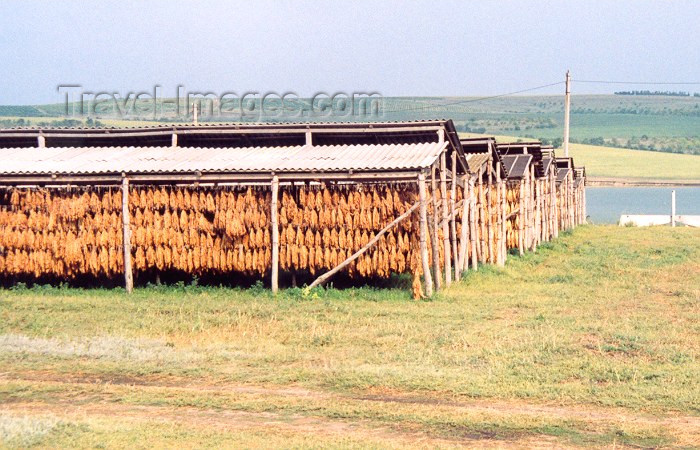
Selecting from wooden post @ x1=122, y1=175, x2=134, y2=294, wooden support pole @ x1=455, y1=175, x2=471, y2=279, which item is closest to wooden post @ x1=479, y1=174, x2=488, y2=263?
wooden support pole @ x1=455, y1=175, x2=471, y2=279

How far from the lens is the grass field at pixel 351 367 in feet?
31.7

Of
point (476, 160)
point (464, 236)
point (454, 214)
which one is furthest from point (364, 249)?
point (476, 160)

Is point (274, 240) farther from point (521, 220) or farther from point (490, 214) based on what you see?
point (521, 220)

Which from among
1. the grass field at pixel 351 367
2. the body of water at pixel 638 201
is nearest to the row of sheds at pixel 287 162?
the grass field at pixel 351 367

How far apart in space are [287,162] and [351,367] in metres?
8.65

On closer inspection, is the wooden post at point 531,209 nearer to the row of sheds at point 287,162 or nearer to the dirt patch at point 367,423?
the row of sheds at point 287,162

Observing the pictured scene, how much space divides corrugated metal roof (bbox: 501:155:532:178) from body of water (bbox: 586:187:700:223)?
45.3 meters

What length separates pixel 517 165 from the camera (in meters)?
31.5

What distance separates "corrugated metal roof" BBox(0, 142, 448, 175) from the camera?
19953 millimetres

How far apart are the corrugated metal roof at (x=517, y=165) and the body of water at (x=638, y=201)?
149 ft

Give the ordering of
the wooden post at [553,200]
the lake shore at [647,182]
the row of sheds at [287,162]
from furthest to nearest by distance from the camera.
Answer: the lake shore at [647,182], the wooden post at [553,200], the row of sheds at [287,162]

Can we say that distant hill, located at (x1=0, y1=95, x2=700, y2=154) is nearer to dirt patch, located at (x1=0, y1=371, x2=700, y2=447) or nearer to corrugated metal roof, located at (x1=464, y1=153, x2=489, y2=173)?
corrugated metal roof, located at (x1=464, y1=153, x2=489, y2=173)

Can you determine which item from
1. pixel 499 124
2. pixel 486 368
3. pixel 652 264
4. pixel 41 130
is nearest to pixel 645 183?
pixel 499 124

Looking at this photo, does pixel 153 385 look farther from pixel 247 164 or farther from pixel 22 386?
pixel 247 164
